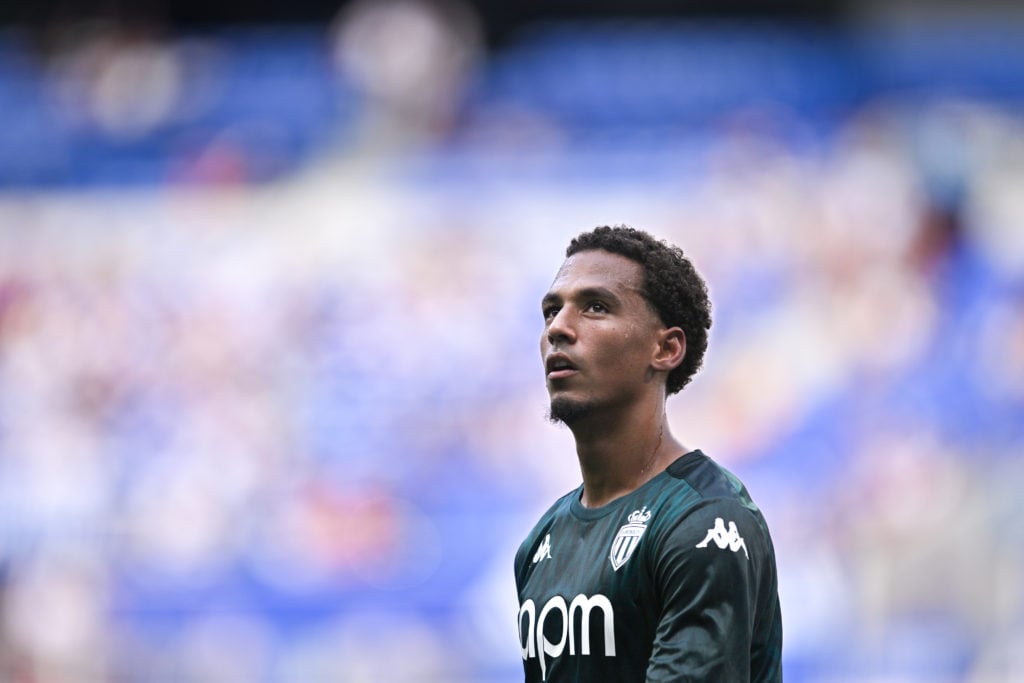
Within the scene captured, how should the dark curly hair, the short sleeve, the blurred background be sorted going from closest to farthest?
the short sleeve < the dark curly hair < the blurred background

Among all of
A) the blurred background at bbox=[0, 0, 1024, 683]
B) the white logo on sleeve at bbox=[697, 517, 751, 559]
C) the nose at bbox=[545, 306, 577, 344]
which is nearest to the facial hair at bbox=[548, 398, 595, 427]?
the nose at bbox=[545, 306, 577, 344]

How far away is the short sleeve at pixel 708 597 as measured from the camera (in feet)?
12.6

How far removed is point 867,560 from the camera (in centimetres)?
1349

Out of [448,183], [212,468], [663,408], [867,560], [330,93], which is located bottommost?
[663,408]

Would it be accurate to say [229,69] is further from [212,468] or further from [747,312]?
[747,312]

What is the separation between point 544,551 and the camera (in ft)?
15.5

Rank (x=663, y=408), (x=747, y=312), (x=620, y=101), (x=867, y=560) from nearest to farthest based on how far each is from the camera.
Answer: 1. (x=663, y=408)
2. (x=867, y=560)
3. (x=747, y=312)
4. (x=620, y=101)

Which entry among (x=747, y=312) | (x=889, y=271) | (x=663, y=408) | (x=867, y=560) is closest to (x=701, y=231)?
(x=747, y=312)

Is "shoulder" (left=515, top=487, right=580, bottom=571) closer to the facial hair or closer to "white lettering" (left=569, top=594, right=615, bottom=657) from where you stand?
the facial hair

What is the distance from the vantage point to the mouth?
4.53 metres

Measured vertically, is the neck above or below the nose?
below

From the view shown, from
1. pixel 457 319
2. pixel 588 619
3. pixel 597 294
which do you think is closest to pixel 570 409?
pixel 597 294

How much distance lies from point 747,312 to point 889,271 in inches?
53.7

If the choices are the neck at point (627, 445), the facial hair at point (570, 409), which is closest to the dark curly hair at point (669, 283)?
the neck at point (627, 445)
